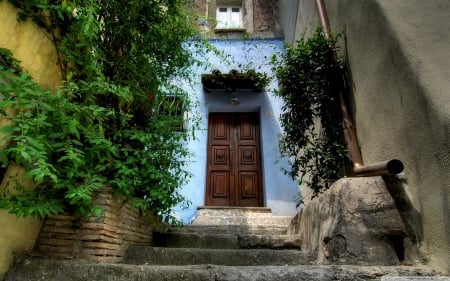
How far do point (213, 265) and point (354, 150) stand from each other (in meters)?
1.64

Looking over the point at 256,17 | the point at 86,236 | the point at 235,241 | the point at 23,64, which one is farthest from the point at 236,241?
the point at 256,17

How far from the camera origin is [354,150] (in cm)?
260

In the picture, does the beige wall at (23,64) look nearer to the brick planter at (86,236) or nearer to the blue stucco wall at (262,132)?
the brick planter at (86,236)

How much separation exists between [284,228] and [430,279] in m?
2.25

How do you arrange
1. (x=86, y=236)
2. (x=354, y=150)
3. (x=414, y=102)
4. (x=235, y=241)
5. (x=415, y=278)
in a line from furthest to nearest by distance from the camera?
(x=235, y=241)
(x=354, y=150)
(x=86, y=236)
(x=414, y=102)
(x=415, y=278)

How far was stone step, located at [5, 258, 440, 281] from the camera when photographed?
1.66 metres

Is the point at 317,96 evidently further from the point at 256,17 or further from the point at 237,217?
the point at 256,17

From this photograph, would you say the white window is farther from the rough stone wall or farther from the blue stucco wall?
the blue stucco wall

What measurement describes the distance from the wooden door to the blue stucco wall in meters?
0.23

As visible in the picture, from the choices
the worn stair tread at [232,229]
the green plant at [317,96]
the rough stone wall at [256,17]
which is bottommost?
the worn stair tread at [232,229]

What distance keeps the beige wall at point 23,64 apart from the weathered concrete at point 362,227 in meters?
2.07

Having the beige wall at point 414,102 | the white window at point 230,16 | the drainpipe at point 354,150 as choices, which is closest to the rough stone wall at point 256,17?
the white window at point 230,16

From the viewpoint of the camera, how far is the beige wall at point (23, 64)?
5.82ft

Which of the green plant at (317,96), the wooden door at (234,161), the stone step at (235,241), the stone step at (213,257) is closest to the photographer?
the stone step at (213,257)
